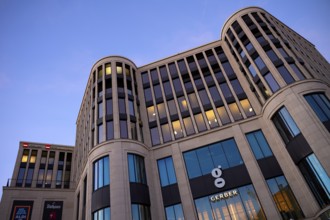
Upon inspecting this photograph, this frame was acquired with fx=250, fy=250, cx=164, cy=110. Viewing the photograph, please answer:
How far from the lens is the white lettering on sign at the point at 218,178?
3118cm

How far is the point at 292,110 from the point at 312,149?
203 inches

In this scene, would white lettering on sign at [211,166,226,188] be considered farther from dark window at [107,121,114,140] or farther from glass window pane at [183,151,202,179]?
dark window at [107,121,114,140]

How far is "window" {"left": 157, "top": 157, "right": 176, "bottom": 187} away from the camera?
33344 millimetres

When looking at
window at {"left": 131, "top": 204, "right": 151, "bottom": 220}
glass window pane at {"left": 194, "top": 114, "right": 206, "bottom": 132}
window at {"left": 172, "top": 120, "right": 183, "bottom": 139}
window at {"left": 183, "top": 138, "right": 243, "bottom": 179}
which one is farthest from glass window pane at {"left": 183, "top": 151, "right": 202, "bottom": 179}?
window at {"left": 131, "top": 204, "right": 151, "bottom": 220}

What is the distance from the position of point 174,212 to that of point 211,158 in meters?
8.53

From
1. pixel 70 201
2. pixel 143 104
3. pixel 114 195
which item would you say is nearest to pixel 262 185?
pixel 114 195

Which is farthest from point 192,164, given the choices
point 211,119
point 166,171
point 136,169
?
point 211,119

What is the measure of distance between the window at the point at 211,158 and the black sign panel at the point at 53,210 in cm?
2549

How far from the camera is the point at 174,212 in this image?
1208 inches

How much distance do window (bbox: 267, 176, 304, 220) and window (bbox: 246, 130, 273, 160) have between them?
3349 mm

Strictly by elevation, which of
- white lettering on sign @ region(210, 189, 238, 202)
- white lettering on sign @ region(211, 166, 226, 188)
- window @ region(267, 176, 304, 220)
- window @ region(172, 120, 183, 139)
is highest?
window @ region(172, 120, 183, 139)

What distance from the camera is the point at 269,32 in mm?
39375

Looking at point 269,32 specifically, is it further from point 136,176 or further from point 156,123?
point 136,176

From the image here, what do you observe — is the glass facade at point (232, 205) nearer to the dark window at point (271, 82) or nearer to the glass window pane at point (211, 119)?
the glass window pane at point (211, 119)
